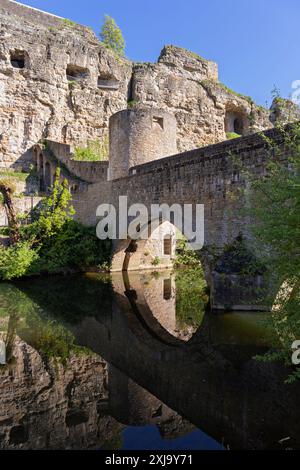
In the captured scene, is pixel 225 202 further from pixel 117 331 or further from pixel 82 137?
pixel 82 137

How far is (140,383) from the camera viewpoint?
4812mm

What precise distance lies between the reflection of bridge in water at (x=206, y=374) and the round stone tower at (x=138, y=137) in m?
7.21

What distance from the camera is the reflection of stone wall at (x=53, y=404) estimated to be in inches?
140

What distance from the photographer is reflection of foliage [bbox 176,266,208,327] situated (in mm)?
8069

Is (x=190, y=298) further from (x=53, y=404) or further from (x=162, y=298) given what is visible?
(x=53, y=404)

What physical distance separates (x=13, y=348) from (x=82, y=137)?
21.0 m

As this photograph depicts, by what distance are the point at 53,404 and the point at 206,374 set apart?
2128 mm

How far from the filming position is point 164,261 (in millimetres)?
17547

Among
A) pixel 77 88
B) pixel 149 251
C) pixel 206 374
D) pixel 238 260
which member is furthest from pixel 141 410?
pixel 77 88

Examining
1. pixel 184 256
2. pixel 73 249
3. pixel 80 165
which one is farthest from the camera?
pixel 80 165

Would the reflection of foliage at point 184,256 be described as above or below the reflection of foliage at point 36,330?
above

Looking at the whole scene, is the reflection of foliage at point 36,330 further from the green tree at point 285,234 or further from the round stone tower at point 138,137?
the round stone tower at point 138,137

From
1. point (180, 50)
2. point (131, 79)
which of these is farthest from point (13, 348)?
point (180, 50)

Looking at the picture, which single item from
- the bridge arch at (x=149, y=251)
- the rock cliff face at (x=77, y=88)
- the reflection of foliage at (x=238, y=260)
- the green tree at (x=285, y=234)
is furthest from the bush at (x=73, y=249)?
the green tree at (x=285, y=234)
